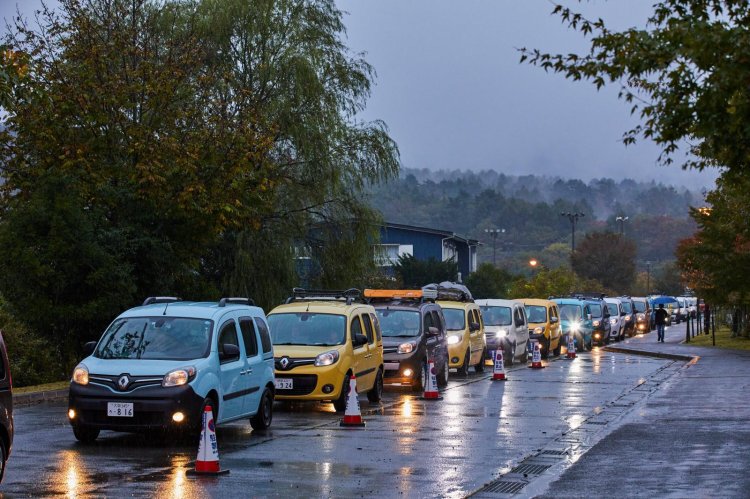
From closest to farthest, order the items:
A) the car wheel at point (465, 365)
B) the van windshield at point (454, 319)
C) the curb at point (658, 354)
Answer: the car wheel at point (465, 365) → the van windshield at point (454, 319) → the curb at point (658, 354)

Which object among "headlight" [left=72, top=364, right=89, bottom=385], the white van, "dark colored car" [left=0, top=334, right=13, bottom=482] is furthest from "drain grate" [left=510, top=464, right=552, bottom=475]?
the white van

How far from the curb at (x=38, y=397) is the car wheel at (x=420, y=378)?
6.85 meters

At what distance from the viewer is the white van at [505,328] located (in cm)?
3659

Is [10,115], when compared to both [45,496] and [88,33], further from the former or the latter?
[45,496]

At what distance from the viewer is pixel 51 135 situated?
30.1 meters

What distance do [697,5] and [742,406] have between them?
1101 cm

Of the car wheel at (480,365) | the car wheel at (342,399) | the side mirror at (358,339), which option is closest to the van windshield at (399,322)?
the side mirror at (358,339)

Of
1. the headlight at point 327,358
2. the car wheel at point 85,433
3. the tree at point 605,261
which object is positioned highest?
the tree at point 605,261

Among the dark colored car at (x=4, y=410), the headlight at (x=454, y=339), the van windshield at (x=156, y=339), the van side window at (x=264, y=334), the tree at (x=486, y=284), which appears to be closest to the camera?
the dark colored car at (x=4, y=410)

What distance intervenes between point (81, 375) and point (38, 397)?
748 cm

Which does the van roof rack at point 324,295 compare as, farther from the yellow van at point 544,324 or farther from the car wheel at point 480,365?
the yellow van at point 544,324

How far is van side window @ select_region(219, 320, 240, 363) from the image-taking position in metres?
16.5

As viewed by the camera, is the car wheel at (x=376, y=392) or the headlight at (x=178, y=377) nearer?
the headlight at (x=178, y=377)

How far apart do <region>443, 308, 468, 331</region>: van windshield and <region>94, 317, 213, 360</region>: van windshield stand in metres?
15.1
